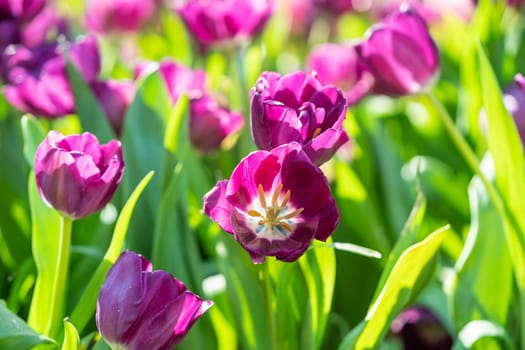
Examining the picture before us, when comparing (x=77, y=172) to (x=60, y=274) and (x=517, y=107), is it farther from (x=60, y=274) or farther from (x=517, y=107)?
(x=517, y=107)

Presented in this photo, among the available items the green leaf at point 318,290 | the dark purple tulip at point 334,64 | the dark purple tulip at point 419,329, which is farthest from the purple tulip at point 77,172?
the dark purple tulip at point 334,64

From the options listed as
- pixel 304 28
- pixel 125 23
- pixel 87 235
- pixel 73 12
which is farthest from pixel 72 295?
pixel 73 12

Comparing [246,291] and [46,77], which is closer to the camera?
[246,291]

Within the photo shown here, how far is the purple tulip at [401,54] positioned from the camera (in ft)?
3.17

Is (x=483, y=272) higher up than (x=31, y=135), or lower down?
lower down

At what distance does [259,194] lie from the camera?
2.21ft

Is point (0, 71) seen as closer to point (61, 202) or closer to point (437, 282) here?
point (61, 202)

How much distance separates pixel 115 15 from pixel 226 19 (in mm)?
513

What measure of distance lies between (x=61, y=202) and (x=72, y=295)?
0.25 metres

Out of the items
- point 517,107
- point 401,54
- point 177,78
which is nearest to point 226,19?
point 177,78

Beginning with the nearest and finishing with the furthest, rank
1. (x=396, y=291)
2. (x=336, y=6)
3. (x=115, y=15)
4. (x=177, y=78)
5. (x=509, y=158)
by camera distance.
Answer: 1. (x=396, y=291)
2. (x=509, y=158)
3. (x=177, y=78)
4. (x=115, y=15)
5. (x=336, y=6)

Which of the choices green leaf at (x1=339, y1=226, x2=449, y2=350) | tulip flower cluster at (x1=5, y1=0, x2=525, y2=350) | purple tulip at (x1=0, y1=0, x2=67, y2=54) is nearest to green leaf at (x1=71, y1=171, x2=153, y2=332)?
tulip flower cluster at (x1=5, y1=0, x2=525, y2=350)

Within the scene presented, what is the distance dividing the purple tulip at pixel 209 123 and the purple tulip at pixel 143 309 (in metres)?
0.42

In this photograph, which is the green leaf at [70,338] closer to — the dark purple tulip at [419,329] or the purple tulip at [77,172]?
the purple tulip at [77,172]
